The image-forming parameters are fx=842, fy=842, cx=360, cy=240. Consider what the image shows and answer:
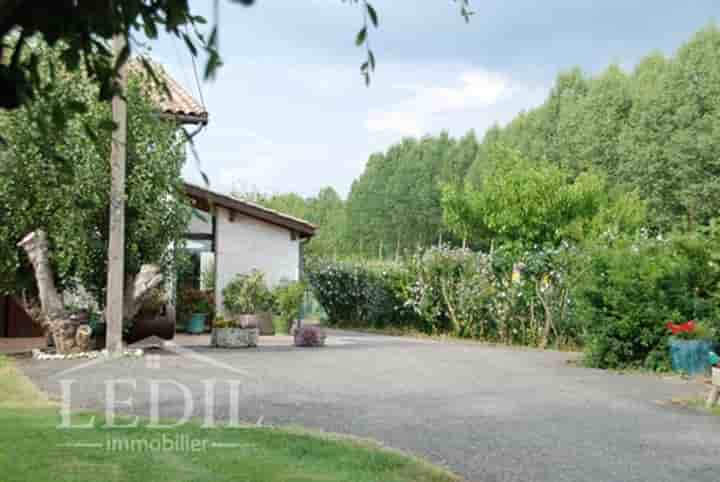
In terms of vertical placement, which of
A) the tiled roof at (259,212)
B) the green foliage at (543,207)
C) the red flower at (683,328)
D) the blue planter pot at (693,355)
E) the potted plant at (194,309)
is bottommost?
the blue planter pot at (693,355)

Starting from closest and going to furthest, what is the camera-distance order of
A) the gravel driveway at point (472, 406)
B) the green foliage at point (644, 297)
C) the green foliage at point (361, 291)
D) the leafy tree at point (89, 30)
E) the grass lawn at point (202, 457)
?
the leafy tree at point (89, 30) < the grass lawn at point (202, 457) < the gravel driveway at point (472, 406) < the green foliage at point (644, 297) < the green foliage at point (361, 291)

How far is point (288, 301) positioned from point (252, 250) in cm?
157

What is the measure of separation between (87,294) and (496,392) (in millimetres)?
8192

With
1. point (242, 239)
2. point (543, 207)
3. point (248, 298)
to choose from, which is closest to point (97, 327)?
point (248, 298)

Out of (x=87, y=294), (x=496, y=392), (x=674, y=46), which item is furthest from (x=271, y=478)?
(x=674, y=46)

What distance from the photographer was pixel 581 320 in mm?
13586

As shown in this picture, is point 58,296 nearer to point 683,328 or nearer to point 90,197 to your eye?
point 90,197

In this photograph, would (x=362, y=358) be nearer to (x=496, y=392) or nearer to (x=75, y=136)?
(x=496, y=392)

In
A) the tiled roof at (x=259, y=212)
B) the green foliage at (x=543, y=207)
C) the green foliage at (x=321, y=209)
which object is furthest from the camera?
the green foliage at (x=321, y=209)

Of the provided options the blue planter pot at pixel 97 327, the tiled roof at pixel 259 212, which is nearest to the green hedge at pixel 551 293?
the tiled roof at pixel 259 212

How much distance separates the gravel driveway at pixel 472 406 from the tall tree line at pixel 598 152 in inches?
344

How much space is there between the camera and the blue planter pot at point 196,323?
727 inches

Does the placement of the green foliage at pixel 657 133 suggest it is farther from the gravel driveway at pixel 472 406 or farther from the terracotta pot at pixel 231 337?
the gravel driveway at pixel 472 406

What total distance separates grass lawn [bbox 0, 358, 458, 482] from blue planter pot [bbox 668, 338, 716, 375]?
7118 mm
